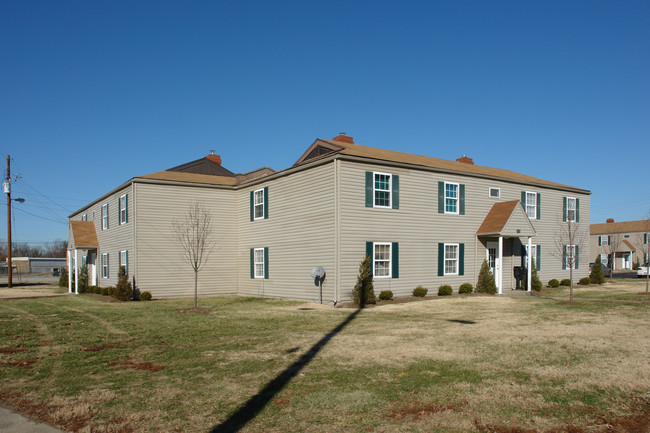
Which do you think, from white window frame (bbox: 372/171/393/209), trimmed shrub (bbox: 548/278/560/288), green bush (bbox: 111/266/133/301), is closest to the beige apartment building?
white window frame (bbox: 372/171/393/209)

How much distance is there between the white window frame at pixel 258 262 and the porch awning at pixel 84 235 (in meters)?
11.6

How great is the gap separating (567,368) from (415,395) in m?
3.05

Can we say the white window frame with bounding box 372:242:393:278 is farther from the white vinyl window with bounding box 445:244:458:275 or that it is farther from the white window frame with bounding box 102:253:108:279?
the white window frame with bounding box 102:253:108:279

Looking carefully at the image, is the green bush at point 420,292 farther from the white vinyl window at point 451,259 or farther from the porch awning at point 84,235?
the porch awning at point 84,235

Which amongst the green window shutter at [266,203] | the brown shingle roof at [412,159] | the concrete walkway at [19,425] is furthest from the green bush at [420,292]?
the concrete walkway at [19,425]

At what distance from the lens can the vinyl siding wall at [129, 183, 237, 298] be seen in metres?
23.1

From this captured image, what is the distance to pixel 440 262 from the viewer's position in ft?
70.1

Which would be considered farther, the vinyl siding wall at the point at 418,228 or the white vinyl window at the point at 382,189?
the white vinyl window at the point at 382,189

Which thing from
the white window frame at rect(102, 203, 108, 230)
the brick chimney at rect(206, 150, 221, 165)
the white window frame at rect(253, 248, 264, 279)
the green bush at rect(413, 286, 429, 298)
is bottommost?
the green bush at rect(413, 286, 429, 298)

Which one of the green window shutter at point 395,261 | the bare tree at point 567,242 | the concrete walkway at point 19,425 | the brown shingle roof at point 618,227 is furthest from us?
the brown shingle roof at point 618,227

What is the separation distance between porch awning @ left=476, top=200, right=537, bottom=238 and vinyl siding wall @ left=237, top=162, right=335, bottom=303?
A: 27.1 feet

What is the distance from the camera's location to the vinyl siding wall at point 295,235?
18.9 m

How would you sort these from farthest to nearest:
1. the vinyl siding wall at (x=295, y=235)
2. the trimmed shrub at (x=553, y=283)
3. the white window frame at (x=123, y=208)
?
the trimmed shrub at (x=553, y=283) < the white window frame at (x=123, y=208) < the vinyl siding wall at (x=295, y=235)

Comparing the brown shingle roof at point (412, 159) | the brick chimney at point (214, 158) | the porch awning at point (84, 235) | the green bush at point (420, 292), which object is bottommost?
the green bush at point (420, 292)
